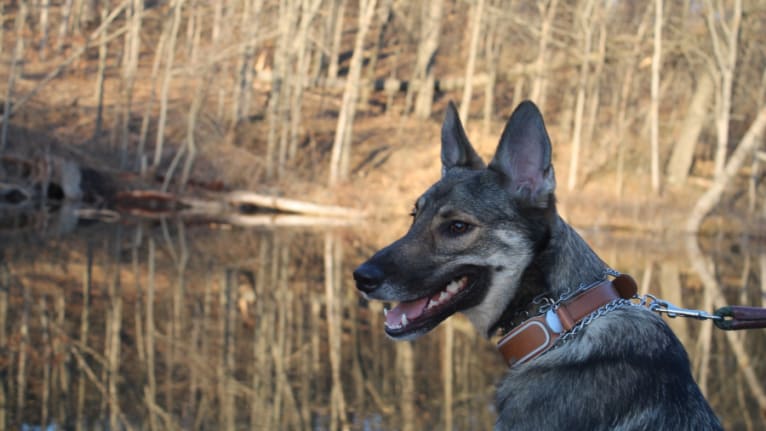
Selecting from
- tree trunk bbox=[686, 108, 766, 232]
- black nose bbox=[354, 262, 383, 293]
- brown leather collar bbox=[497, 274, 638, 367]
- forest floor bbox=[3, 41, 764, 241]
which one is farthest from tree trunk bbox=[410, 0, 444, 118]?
brown leather collar bbox=[497, 274, 638, 367]

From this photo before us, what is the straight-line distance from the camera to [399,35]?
169 ft

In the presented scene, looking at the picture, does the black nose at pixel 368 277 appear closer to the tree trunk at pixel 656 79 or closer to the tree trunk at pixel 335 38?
the tree trunk at pixel 656 79

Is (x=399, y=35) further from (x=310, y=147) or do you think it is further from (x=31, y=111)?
(x=31, y=111)

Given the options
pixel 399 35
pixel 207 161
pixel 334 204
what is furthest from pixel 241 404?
pixel 399 35

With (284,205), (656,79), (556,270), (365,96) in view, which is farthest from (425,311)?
(365,96)

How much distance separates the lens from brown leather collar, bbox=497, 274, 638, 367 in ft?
11.9

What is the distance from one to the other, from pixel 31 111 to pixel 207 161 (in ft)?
22.8

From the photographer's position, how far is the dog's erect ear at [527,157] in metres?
3.86

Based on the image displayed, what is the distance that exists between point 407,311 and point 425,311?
0.08m

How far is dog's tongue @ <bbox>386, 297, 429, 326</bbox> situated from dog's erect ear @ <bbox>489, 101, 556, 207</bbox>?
2.16ft

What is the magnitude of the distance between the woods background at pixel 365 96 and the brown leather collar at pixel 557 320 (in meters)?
22.6

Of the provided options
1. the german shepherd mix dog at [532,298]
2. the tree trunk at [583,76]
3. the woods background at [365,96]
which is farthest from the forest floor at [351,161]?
the german shepherd mix dog at [532,298]

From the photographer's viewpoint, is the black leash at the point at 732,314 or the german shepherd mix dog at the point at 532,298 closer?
the german shepherd mix dog at the point at 532,298

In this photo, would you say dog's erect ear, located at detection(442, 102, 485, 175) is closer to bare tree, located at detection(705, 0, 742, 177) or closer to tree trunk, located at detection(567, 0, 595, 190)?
bare tree, located at detection(705, 0, 742, 177)
